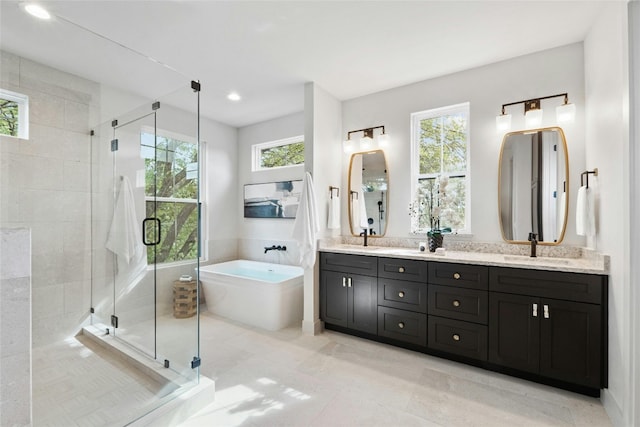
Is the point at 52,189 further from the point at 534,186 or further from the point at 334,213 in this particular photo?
the point at 534,186

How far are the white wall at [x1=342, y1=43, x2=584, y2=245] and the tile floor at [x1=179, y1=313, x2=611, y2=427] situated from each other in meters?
1.33

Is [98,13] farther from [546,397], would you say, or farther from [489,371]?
[546,397]

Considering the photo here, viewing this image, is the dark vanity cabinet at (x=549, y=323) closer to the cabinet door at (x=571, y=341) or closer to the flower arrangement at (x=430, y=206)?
the cabinet door at (x=571, y=341)

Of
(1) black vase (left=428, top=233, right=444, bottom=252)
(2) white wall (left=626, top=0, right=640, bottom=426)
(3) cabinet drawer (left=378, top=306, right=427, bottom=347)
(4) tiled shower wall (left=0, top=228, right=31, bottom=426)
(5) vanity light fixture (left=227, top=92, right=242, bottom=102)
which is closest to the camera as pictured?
(4) tiled shower wall (left=0, top=228, right=31, bottom=426)

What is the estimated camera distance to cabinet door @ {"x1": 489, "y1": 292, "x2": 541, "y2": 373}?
2.20 meters

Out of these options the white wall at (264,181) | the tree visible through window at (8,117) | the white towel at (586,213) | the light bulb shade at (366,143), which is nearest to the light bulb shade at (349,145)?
the light bulb shade at (366,143)

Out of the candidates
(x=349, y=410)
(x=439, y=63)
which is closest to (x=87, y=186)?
(x=349, y=410)

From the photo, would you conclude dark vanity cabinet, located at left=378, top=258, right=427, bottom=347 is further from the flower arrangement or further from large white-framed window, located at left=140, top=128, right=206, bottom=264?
large white-framed window, located at left=140, top=128, right=206, bottom=264

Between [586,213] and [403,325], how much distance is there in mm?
1765

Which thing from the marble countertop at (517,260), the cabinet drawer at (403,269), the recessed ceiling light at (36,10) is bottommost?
the cabinet drawer at (403,269)

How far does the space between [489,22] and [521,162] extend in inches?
51.0

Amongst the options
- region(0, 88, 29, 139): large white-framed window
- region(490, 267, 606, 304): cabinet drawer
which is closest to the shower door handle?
region(0, 88, 29, 139): large white-framed window

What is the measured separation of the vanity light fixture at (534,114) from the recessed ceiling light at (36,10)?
3.80 metres

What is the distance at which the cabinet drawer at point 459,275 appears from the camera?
242 cm
